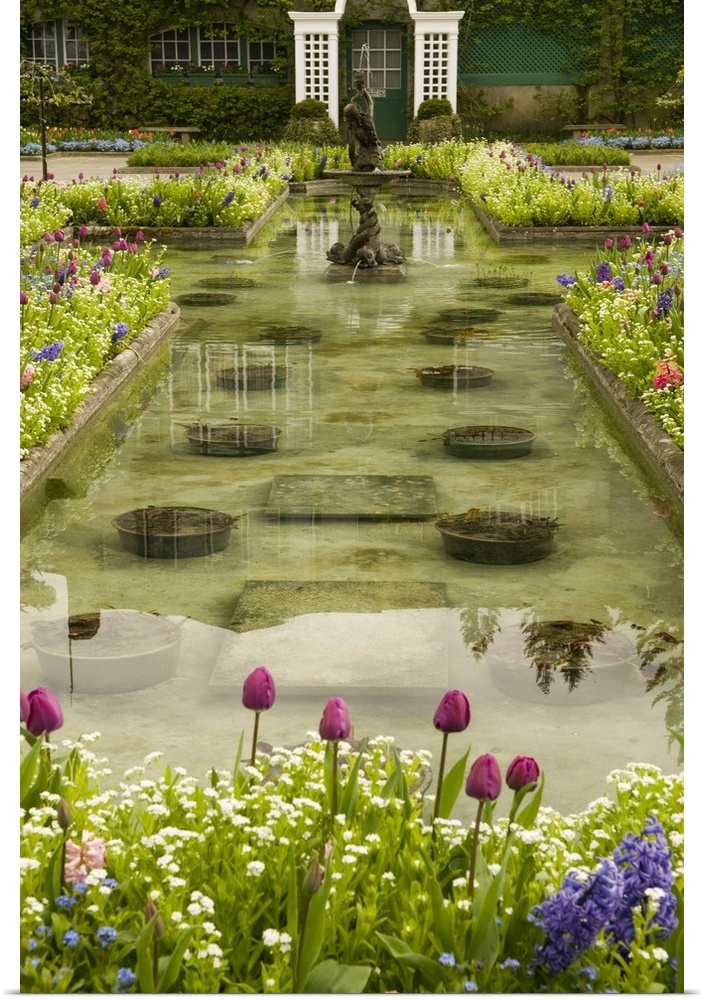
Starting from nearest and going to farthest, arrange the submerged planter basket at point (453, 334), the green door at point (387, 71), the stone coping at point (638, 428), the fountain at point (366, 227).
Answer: the stone coping at point (638, 428)
the submerged planter basket at point (453, 334)
the fountain at point (366, 227)
the green door at point (387, 71)

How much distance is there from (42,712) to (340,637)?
2.33 meters

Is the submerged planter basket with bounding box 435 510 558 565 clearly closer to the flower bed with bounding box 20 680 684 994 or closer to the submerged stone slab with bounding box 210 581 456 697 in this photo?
the submerged stone slab with bounding box 210 581 456 697

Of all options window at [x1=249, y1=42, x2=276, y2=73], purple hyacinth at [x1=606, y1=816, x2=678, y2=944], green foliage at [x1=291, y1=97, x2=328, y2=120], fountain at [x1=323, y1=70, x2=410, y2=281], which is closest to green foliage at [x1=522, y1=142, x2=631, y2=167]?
green foliage at [x1=291, y1=97, x2=328, y2=120]

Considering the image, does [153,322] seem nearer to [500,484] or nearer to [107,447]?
[107,447]

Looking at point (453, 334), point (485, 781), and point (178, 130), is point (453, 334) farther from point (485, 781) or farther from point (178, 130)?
point (178, 130)

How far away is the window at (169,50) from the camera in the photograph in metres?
31.1

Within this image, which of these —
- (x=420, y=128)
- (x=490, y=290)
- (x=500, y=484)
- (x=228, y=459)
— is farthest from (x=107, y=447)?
(x=420, y=128)

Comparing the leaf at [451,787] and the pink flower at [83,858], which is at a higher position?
the leaf at [451,787]

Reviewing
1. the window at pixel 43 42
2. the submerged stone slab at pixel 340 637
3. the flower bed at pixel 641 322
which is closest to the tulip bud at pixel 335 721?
the submerged stone slab at pixel 340 637

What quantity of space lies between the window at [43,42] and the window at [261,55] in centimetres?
459

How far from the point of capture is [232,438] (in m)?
7.21

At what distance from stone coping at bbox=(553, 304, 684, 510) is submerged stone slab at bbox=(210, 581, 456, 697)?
1.68m

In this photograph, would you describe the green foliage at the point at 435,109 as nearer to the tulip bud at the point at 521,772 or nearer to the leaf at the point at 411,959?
the tulip bud at the point at 521,772

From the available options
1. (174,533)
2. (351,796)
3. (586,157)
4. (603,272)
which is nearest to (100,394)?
(174,533)
